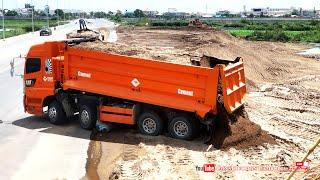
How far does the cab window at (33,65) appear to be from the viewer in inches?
648

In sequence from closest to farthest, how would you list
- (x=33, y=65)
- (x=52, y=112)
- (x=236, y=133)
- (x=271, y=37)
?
(x=236, y=133) < (x=52, y=112) < (x=33, y=65) < (x=271, y=37)

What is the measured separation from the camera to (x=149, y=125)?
47.0ft

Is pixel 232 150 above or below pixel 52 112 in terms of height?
below

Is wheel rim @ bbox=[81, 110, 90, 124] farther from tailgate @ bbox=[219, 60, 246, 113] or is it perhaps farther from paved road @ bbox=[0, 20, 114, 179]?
tailgate @ bbox=[219, 60, 246, 113]

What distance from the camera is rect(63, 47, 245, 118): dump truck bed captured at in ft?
43.2

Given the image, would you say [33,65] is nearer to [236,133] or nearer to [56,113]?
[56,113]

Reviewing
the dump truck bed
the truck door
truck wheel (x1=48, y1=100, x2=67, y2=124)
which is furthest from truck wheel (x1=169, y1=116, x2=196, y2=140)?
the truck door

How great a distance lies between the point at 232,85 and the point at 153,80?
2147 millimetres

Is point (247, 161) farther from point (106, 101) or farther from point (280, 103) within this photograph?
point (280, 103)

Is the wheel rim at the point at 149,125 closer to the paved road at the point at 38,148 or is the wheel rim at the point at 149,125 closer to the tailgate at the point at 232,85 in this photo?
the paved road at the point at 38,148

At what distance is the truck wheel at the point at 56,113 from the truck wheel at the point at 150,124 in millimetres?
2992

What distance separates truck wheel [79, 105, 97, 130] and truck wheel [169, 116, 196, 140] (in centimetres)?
276

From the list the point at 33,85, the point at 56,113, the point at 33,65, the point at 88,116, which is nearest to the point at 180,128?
the point at 88,116

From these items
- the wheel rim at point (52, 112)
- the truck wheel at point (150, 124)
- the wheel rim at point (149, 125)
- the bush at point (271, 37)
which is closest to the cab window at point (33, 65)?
the wheel rim at point (52, 112)
